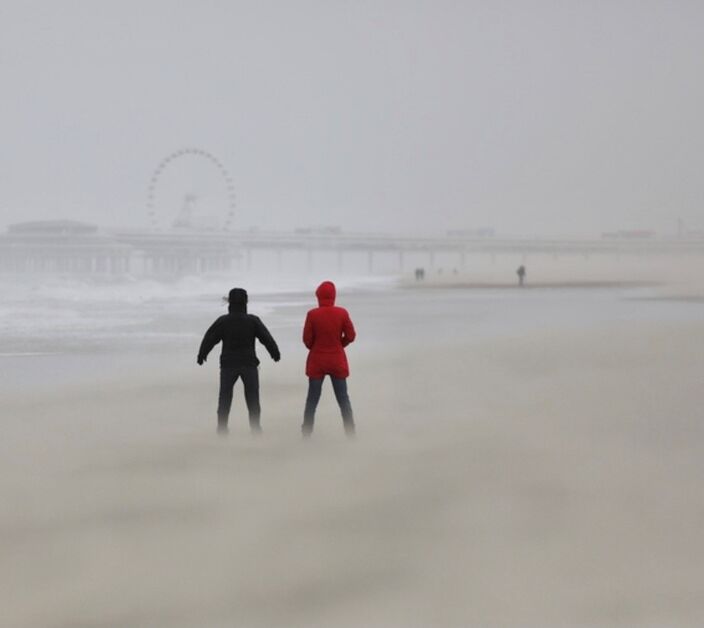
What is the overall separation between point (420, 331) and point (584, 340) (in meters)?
4.31

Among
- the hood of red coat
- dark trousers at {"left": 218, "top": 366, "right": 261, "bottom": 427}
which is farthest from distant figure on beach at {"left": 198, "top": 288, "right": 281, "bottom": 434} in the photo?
the hood of red coat

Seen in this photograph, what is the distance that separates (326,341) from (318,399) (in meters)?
0.58

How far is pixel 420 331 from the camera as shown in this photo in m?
20.9

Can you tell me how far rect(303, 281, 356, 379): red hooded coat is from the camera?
7.99m

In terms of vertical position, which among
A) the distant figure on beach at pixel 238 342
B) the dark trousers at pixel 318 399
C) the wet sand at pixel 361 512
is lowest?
the wet sand at pixel 361 512

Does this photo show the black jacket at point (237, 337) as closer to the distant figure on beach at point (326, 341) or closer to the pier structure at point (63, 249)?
Answer: the distant figure on beach at point (326, 341)

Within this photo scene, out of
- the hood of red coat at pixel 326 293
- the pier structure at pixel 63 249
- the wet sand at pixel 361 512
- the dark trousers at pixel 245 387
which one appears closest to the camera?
the wet sand at pixel 361 512

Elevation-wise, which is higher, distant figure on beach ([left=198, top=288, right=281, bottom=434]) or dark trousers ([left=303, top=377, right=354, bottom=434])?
distant figure on beach ([left=198, top=288, right=281, bottom=434])

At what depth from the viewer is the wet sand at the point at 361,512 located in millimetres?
4598

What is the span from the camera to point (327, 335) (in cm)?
809

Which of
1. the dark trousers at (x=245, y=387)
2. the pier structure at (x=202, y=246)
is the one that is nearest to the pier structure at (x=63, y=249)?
the pier structure at (x=202, y=246)

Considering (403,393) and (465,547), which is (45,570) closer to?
(465,547)

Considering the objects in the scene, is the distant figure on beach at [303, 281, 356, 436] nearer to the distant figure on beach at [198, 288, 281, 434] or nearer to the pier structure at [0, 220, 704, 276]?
the distant figure on beach at [198, 288, 281, 434]

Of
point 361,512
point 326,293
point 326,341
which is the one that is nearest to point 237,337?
point 326,341
